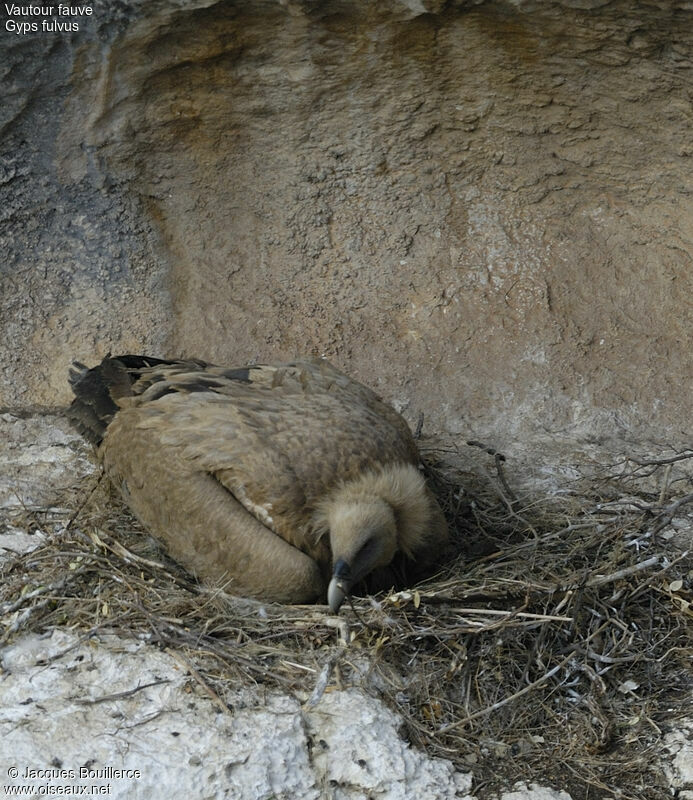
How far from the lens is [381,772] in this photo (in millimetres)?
3674

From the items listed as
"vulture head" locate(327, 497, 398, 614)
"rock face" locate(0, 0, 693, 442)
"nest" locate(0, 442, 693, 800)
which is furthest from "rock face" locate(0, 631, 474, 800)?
"rock face" locate(0, 0, 693, 442)

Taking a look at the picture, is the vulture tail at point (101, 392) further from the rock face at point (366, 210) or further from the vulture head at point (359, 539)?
the vulture head at point (359, 539)

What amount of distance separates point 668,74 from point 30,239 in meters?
3.63

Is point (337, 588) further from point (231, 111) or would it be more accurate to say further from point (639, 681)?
point (231, 111)

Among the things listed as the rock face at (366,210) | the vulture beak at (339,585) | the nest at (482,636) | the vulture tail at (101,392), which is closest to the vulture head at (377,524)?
the vulture beak at (339,585)

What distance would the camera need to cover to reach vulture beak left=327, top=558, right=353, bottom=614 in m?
4.23

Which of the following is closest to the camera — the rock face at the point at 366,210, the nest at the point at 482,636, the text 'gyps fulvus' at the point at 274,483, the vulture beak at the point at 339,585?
the nest at the point at 482,636

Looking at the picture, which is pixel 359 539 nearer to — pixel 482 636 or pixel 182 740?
pixel 482 636

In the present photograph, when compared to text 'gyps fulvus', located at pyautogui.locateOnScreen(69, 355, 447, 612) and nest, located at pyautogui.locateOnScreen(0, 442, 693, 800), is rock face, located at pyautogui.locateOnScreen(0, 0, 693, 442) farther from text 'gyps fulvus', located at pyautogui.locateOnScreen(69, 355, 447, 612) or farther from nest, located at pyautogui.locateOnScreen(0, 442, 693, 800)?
nest, located at pyautogui.locateOnScreen(0, 442, 693, 800)

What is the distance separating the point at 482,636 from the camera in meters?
4.30

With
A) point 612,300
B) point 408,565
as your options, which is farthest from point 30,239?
point 612,300

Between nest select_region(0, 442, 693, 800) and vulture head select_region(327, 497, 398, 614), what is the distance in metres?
0.14

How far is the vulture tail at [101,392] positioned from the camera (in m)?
5.32

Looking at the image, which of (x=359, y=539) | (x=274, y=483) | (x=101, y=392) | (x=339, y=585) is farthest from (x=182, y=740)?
(x=101, y=392)
